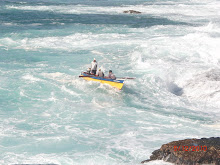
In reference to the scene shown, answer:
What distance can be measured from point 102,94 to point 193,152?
1056 centimetres

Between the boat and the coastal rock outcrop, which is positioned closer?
the coastal rock outcrop

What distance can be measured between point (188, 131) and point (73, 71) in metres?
11.2

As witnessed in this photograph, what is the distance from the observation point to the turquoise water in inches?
548

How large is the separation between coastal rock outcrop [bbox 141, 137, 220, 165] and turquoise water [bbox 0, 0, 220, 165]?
2.21 m

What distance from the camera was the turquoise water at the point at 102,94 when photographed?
13.9 meters

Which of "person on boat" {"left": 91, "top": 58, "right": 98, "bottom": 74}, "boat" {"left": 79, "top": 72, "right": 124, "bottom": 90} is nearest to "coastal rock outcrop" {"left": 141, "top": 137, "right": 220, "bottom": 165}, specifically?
"boat" {"left": 79, "top": 72, "right": 124, "bottom": 90}

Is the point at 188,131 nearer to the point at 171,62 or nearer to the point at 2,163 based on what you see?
the point at 2,163

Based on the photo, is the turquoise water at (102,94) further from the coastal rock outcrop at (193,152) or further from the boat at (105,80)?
the coastal rock outcrop at (193,152)

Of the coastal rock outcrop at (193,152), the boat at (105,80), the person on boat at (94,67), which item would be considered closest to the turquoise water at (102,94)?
the boat at (105,80)

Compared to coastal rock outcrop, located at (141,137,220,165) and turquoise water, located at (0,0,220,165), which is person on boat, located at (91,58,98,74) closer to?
turquoise water, located at (0,0,220,165)

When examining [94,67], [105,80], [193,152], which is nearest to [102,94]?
[105,80]

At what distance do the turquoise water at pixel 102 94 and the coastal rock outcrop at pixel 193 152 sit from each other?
221 centimetres

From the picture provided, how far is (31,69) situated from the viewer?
2430 cm

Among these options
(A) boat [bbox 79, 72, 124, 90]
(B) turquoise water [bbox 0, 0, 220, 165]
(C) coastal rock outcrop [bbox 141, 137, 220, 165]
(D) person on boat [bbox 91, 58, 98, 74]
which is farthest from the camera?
(D) person on boat [bbox 91, 58, 98, 74]
